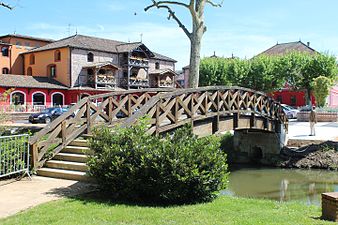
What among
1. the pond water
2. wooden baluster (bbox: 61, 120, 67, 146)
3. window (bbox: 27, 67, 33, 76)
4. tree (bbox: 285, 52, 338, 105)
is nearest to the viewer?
wooden baluster (bbox: 61, 120, 67, 146)

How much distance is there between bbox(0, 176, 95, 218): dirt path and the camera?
685cm

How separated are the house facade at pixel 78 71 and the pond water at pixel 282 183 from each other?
1039 inches

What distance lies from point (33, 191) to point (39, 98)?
36.6m

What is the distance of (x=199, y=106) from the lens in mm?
13188

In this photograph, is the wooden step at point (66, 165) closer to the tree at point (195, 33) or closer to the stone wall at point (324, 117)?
the tree at point (195, 33)

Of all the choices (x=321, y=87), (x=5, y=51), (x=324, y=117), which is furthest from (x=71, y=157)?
(x=5, y=51)

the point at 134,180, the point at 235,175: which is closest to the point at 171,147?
the point at 134,180

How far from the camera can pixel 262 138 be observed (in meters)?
22.3

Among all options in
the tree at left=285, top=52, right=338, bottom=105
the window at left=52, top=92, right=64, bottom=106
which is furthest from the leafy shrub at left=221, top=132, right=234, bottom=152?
the window at left=52, top=92, right=64, bottom=106

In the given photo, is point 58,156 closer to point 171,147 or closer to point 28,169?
point 28,169

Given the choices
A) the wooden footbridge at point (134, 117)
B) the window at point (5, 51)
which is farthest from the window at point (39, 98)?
the wooden footbridge at point (134, 117)

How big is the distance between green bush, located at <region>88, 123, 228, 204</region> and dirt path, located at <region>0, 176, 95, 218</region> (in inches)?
27.0

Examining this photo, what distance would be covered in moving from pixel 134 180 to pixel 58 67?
41.2 m

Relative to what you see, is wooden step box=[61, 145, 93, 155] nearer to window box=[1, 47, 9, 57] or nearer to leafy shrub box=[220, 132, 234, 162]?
leafy shrub box=[220, 132, 234, 162]
